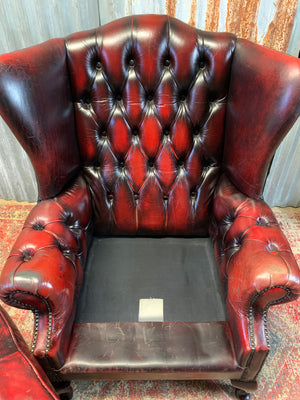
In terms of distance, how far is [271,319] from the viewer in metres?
1.39

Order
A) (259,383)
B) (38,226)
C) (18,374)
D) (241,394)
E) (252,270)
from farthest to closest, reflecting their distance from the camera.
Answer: (259,383) → (241,394) → (38,226) → (252,270) → (18,374)

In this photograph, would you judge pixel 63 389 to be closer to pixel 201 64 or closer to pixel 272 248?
pixel 272 248

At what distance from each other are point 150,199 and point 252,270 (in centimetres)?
50

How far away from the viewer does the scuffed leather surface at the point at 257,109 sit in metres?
0.84

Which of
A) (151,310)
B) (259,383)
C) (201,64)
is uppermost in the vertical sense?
(201,64)

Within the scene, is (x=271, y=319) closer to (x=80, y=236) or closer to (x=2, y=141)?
(x=80, y=236)

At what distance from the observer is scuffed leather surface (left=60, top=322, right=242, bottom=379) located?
875 mm

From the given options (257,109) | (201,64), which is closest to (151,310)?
(257,109)

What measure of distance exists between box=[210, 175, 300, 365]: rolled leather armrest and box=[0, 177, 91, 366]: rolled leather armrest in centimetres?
51

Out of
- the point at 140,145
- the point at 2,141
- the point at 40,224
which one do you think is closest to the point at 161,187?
the point at 140,145

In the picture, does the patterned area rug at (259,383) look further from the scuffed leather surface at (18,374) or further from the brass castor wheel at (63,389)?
the scuffed leather surface at (18,374)

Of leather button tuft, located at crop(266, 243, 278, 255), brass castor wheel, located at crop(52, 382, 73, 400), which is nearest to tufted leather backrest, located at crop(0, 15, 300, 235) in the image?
leather button tuft, located at crop(266, 243, 278, 255)

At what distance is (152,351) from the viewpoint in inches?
35.2

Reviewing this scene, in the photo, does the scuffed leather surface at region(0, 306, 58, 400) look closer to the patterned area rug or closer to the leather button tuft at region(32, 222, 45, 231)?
the leather button tuft at region(32, 222, 45, 231)
